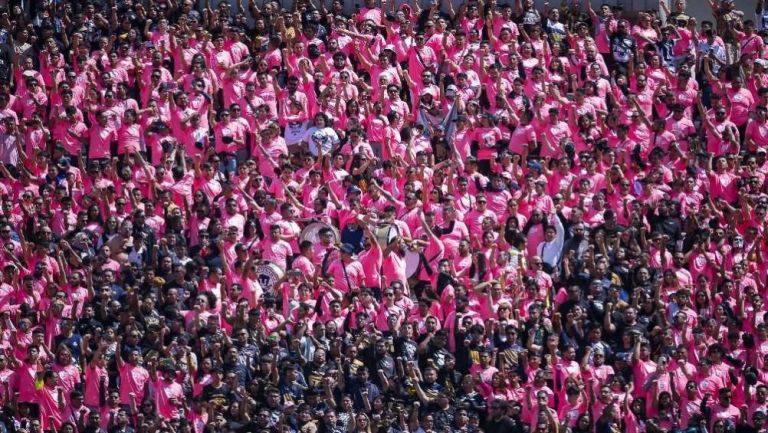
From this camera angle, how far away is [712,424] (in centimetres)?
2638

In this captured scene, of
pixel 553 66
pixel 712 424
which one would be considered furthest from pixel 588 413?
pixel 553 66

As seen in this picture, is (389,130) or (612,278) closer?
(612,278)

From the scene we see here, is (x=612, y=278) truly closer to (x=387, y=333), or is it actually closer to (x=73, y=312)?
(x=387, y=333)

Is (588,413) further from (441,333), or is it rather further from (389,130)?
(389,130)

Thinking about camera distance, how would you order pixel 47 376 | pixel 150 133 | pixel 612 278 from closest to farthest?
pixel 47 376 < pixel 612 278 < pixel 150 133

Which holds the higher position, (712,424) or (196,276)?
(196,276)

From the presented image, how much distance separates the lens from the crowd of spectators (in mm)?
25906

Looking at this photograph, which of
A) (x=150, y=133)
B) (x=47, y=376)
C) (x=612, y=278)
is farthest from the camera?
(x=150, y=133)

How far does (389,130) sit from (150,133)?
313 cm

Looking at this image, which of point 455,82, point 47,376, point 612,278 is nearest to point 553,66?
point 455,82

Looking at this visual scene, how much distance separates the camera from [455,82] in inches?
1219

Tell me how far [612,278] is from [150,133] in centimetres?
638

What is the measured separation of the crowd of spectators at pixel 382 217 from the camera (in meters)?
25.9

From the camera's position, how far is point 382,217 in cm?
2828
